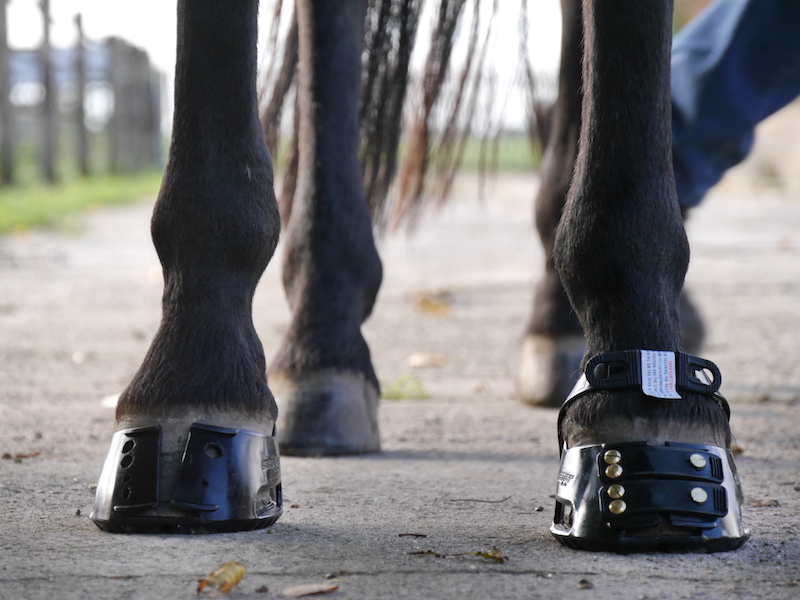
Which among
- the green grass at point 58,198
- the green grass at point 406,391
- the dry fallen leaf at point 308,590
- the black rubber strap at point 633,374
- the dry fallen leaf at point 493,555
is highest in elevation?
the green grass at point 58,198

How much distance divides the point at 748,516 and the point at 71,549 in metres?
0.98

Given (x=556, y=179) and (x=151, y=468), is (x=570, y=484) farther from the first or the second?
(x=556, y=179)

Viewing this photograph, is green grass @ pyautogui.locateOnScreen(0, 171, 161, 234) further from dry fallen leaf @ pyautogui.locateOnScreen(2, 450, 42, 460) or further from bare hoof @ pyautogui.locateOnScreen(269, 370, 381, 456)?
bare hoof @ pyautogui.locateOnScreen(269, 370, 381, 456)

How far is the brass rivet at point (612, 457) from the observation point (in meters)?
1.29

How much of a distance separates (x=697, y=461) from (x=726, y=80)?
5.25ft

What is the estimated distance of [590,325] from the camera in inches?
55.6

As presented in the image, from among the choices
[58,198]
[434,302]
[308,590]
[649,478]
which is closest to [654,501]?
[649,478]

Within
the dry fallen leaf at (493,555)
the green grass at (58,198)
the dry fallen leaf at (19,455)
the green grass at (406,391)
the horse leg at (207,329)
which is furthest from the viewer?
the green grass at (58,198)

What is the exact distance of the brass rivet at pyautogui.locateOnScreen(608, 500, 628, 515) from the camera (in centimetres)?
125

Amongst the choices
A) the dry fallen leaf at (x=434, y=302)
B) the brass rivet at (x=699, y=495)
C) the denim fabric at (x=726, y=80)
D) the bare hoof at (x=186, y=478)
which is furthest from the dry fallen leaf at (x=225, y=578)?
the dry fallen leaf at (x=434, y=302)

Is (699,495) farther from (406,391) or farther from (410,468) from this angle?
(406,391)

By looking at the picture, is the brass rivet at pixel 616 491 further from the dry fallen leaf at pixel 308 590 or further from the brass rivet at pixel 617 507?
the dry fallen leaf at pixel 308 590

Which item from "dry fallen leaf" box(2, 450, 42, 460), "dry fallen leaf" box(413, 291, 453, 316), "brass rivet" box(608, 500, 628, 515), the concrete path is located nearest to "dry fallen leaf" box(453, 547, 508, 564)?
the concrete path

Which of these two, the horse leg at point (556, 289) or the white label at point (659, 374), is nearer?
the white label at point (659, 374)
